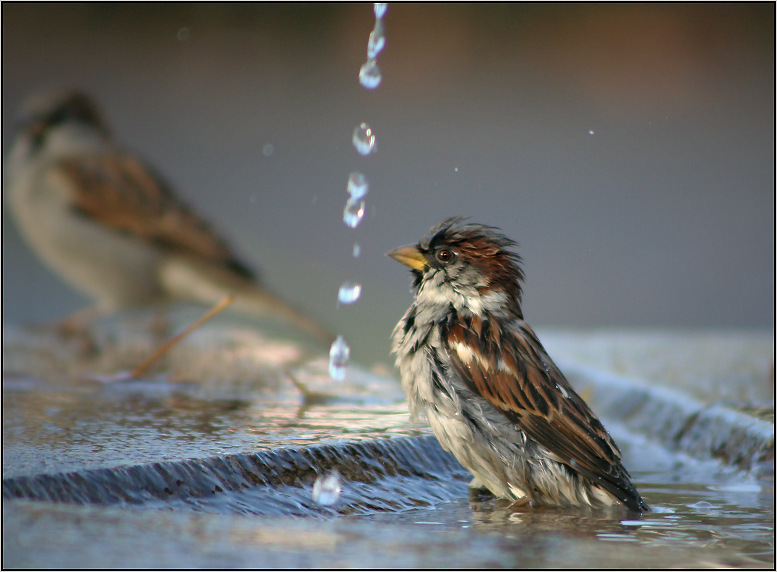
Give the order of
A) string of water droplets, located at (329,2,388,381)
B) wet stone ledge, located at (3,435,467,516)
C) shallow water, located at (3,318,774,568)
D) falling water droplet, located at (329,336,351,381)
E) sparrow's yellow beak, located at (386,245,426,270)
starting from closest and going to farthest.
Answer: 1. shallow water, located at (3,318,774,568)
2. wet stone ledge, located at (3,435,467,516)
3. sparrow's yellow beak, located at (386,245,426,270)
4. string of water droplets, located at (329,2,388,381)
5. falling water droplet, located at (329,336,351,381)

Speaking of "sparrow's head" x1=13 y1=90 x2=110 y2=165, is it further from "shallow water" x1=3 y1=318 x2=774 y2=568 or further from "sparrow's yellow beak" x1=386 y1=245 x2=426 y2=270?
"sparrow's yellow beak" x1=386 y1=245 x2=426 y2=270

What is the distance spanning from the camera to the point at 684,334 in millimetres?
5496

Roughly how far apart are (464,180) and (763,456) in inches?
391

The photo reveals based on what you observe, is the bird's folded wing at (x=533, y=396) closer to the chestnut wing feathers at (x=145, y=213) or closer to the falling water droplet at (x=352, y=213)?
the falling water droplet at (x=352, y=213)

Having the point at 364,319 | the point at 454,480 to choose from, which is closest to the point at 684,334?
the point at 454,480

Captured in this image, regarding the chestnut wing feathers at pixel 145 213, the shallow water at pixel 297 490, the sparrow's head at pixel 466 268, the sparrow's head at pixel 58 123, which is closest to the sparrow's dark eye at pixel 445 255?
the sparrow's head at pixel 466 268

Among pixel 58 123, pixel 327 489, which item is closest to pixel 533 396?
A: pixel 327 489

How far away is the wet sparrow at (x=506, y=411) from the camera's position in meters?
2.35

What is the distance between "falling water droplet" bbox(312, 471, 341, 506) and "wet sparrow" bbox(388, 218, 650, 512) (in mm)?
386

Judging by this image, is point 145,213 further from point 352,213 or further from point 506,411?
point 506,411

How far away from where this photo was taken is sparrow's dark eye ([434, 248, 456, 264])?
2.77 metres

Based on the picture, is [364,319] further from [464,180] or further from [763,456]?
[763,456]

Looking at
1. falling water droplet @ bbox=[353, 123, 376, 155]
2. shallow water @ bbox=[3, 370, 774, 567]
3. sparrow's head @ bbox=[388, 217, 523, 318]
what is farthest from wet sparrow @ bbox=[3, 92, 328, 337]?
sparrow's head @ bbox=[388, 217, 523, 318]

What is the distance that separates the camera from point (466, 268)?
2729 mm
